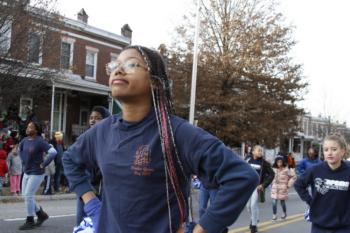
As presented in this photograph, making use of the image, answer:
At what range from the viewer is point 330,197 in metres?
5.47

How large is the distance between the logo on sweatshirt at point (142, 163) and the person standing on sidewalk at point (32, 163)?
22.4ft

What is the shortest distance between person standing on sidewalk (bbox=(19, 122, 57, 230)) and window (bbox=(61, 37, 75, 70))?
1408cm

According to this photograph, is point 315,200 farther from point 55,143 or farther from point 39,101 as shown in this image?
point 39,101

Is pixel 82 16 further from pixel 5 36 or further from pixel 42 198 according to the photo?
pixel 42 198

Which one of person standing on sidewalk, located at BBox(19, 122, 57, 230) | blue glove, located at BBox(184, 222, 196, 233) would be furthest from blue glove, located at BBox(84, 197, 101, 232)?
person standing on sidewalk, located at BBox(19, 122, 57, 230)

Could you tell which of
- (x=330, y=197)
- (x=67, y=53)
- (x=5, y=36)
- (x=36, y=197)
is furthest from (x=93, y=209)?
(x=67, y=53)

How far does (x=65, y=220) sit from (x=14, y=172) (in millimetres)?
4716

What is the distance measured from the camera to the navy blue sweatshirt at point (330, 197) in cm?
538

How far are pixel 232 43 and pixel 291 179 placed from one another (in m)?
15.1

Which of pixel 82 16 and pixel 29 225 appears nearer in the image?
pixel 29 225

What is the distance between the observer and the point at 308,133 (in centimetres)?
6806

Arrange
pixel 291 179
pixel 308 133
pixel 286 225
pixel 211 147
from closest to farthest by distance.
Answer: pixel 211 147 → pixel 286 225 → pixel 291 179 → pixel 308 133

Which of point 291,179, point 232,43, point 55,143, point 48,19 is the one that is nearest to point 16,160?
point 55,143

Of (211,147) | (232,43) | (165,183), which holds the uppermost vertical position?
(232,43)
